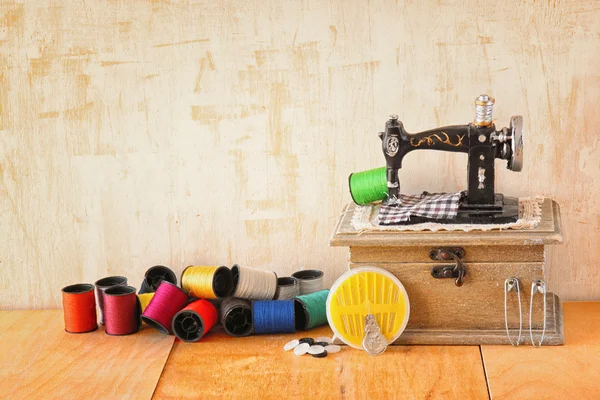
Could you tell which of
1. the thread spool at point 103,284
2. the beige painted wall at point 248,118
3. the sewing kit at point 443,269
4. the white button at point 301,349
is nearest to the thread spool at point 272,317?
the sewing kit at point 443,269

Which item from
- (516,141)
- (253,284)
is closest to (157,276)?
(253,284)

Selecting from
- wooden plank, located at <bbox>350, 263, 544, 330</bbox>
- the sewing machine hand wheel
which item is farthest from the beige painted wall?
wooden plank, located at <bbox>350, 263, 544, 330</bbox>

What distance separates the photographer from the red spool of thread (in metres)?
2.30

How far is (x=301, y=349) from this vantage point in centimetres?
219

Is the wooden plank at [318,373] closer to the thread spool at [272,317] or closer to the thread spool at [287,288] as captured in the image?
the thread spool at [272,317]

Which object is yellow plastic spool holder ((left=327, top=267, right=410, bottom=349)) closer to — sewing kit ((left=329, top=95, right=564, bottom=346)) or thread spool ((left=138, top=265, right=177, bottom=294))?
sewing kit ((left=329, top=95, right=564, bottom=346))

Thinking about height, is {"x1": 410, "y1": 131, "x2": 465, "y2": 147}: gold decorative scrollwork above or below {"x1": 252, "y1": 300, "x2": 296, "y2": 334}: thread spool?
above

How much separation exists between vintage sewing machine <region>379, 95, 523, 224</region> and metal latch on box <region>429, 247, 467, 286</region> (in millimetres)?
83

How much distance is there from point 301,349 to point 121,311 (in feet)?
1.73

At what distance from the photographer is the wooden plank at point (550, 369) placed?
1.90 m

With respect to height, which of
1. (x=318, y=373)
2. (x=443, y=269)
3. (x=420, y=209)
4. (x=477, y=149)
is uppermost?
(x=477, y=149)

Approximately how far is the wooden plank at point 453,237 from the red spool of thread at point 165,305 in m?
0.48

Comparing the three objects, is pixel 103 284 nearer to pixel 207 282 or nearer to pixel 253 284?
pixel 207 282

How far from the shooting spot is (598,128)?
2422mm
